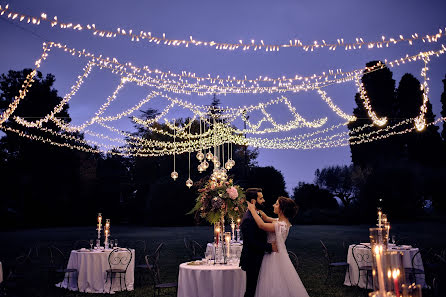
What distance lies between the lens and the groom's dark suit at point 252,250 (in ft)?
16.1

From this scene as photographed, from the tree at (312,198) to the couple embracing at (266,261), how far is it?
2433 centimetres

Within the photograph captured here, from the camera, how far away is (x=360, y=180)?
29.1 metres

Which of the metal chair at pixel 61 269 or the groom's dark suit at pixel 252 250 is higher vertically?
the groom's dark suit at pixel 252 250

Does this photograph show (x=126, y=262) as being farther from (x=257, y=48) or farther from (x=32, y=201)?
(x=32, y=201)

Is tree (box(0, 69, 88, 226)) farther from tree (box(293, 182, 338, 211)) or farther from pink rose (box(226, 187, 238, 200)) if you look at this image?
pink rose (box(226, 187, 238, 200))

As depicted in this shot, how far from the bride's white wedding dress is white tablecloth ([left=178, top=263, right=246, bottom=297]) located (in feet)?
1.01

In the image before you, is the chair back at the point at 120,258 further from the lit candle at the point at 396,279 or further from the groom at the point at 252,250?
the lit candle at the point at 396,279

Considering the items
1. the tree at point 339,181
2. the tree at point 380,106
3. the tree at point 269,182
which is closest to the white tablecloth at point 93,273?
the tree at point 269,182

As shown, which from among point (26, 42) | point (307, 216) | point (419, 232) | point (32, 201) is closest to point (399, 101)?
point (307, 216)

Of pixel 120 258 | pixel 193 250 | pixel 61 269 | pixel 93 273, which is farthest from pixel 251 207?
pixel 61 269

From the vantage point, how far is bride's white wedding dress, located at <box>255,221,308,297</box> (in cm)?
482

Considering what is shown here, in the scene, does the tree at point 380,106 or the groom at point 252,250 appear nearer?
the groom at point 252,250

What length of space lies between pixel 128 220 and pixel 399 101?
65.8ft

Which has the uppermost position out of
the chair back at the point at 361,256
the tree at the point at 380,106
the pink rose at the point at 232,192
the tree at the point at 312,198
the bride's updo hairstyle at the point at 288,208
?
the tree at the point at 380,106
